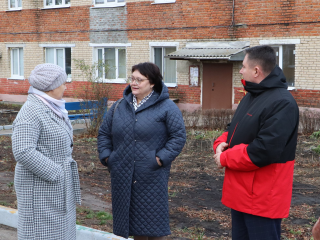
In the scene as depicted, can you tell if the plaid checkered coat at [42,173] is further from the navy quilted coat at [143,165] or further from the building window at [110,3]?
the building window at [110,3]

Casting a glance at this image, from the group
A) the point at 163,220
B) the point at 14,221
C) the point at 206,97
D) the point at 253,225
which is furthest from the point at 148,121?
the point at 206,97

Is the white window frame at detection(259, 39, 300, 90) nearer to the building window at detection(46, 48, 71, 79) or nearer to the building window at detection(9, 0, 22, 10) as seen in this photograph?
the building window at detection(46, 48, 71, 79)

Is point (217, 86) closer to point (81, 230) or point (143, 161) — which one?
point (81, 230)

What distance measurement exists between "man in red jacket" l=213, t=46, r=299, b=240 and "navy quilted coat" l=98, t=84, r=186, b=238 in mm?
604

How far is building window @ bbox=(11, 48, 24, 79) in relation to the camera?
21.4m

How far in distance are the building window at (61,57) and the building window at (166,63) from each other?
15.3 feet

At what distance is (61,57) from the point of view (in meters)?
20.0

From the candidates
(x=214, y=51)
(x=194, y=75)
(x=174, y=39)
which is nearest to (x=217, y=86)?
(x=194, y=75)

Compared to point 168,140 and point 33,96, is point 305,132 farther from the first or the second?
point 33,96

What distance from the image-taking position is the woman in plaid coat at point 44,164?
303cm

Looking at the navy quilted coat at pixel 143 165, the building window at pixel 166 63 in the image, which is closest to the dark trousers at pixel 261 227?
the navy quilted coat at pixel 143 165

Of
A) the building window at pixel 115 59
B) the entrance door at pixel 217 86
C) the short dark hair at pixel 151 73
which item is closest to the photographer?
the short dark hair at pixel 151 73

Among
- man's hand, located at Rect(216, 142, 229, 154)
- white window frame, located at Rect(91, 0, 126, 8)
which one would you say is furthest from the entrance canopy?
man's hand, located at Rect(216, 142, 229, 154)

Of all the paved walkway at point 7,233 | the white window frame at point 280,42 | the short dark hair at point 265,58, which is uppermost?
the white window frame at point 280,42
